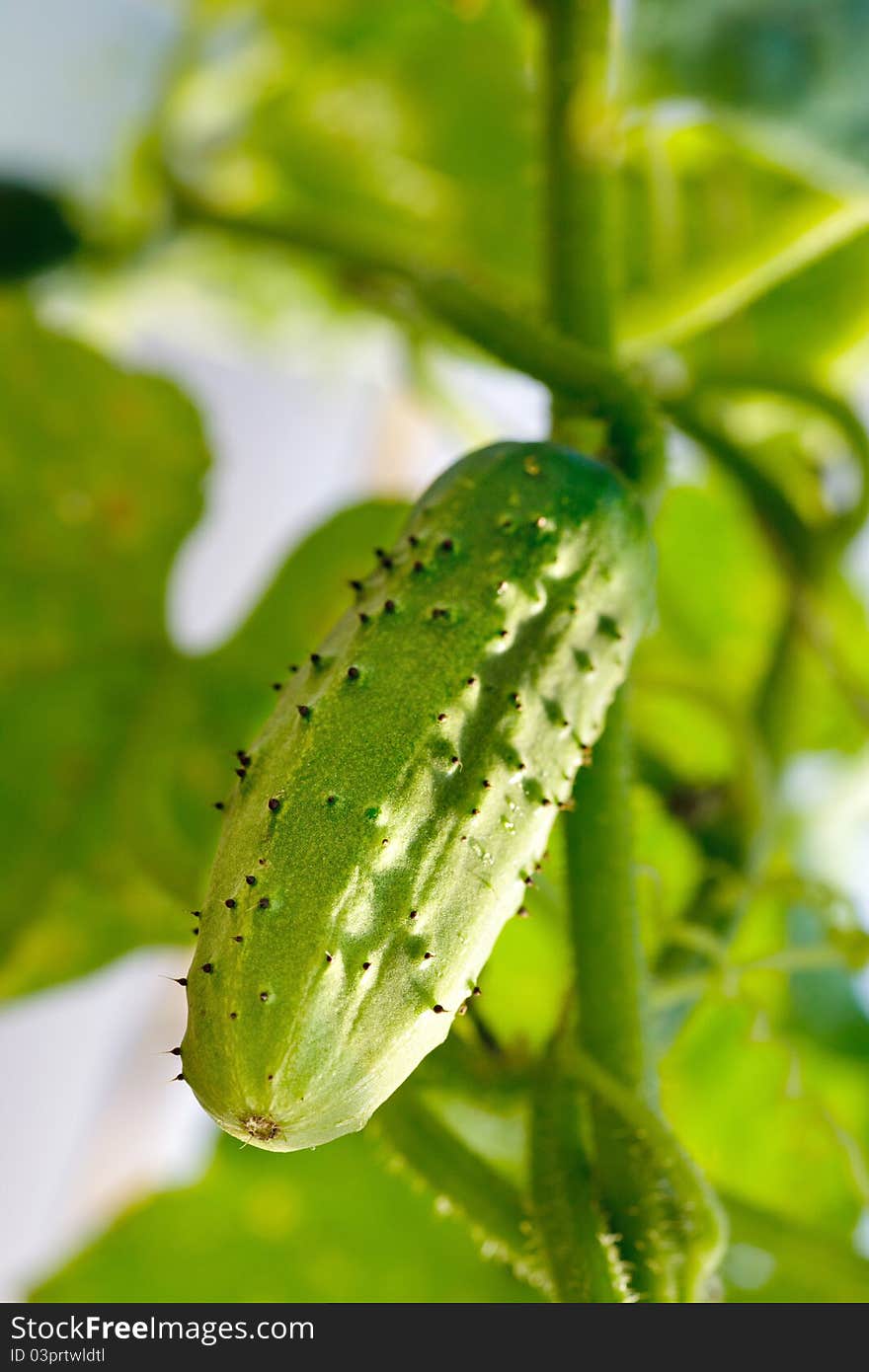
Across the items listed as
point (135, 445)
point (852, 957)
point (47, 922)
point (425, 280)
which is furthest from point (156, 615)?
point (852, 957)

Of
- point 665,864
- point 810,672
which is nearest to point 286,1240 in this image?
point 665,864

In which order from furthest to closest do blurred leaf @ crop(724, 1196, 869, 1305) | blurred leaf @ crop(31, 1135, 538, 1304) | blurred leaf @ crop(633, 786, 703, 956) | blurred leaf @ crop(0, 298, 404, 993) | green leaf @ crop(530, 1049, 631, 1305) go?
blurred leaf @ crop(31, 1135, 538, 1304), blurred leaf @ crop(0, 298, 404, 993), blurred leaf @ crop(633, 786, 703, 956), blurred leaf @ crop(724, 1196, 869, 1305), green leaf @ crop(530, 1049, 631, 1305)

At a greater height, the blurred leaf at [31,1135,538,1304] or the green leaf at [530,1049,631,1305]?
the green leaf at [530,1049,631,1305]

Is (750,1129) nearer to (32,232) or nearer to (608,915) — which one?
(608,915)

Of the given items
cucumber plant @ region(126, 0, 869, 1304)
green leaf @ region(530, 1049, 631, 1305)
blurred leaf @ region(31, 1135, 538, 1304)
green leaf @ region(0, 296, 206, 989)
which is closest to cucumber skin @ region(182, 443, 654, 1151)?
cucumber plant @ region(126, 0, 869, 1304)

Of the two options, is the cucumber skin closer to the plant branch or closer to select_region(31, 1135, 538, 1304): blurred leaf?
the plant branch

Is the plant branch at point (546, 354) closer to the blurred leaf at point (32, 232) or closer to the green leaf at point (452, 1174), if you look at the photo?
the green leaf at point (452, 1174)

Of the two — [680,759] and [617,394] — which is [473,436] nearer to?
[680,759]
